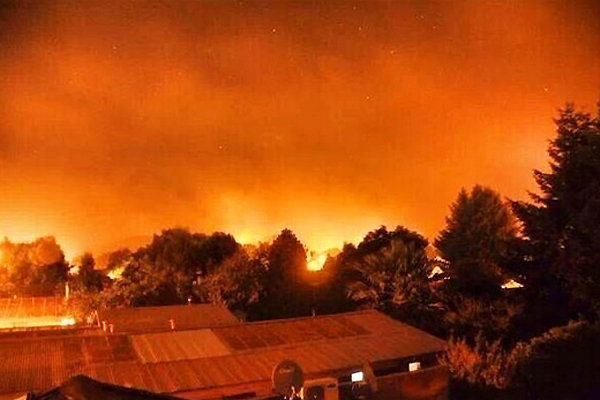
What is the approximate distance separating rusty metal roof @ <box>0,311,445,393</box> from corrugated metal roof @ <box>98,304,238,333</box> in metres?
3.22

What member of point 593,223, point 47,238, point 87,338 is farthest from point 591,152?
point 47,238

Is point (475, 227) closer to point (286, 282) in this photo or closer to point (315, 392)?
point (286, 282)

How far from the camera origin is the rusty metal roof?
10.7 m

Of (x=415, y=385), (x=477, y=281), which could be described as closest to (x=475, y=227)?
(x=477, y=281)

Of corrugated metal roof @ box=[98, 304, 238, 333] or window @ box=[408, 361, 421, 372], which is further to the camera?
corrugated metal roof @ box=[98, 304, 238, 333]

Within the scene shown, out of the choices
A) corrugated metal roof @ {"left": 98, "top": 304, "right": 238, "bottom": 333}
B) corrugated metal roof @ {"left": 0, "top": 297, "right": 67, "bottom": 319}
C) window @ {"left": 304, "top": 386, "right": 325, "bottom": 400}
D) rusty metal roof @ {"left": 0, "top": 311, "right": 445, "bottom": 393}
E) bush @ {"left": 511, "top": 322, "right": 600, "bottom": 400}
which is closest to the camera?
window @ {"left": 304, "top": 386, "right": 325, "bottom": 400}

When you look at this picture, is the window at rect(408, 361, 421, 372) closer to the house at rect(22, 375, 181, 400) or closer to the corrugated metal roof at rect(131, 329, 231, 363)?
the corrugated metal roof at rect(131, 329, 231, 363)

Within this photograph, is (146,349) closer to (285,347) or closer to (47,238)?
(285,347)

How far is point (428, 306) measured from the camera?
22.3 m

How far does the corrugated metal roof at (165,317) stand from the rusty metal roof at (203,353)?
10.6 ft

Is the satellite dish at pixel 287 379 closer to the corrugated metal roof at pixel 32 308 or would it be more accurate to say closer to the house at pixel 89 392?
the house at pixel 89 392

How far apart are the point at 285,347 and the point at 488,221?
23.1 metres

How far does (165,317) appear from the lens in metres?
18.1

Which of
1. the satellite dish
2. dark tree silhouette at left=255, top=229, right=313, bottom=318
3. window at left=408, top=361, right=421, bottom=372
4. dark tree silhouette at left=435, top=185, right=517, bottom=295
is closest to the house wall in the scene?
window at left=408, top=361, right=421, bottom=372
